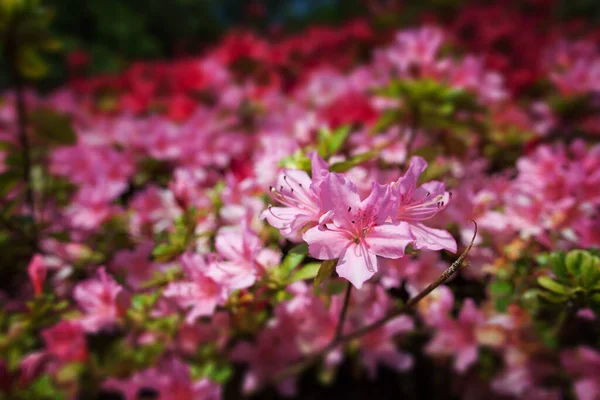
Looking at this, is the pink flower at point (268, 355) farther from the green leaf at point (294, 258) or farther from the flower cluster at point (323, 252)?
the green leaf at point (294, 258)

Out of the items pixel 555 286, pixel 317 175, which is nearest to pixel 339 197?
pixel 317 175

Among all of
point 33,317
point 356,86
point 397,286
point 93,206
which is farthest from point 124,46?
point 397,286

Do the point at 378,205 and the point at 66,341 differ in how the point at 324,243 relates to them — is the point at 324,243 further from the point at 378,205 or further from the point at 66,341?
the point at 66,341

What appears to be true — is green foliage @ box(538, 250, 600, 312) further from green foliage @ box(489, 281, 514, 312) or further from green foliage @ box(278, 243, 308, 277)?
green foliage @ box(278, 243, 308, 277)

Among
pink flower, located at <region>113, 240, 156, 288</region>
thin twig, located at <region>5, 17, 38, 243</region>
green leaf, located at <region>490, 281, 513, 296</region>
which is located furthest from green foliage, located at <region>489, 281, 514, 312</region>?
thin twig, located at <region>5, 17, 38, 243</region>

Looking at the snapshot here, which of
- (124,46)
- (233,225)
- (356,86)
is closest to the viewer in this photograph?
(233,225)

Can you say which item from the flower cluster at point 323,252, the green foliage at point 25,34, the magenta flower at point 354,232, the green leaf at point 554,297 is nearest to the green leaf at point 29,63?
the green foliage at point 25,34

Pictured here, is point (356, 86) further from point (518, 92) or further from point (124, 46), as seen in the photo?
point (124, 46)
